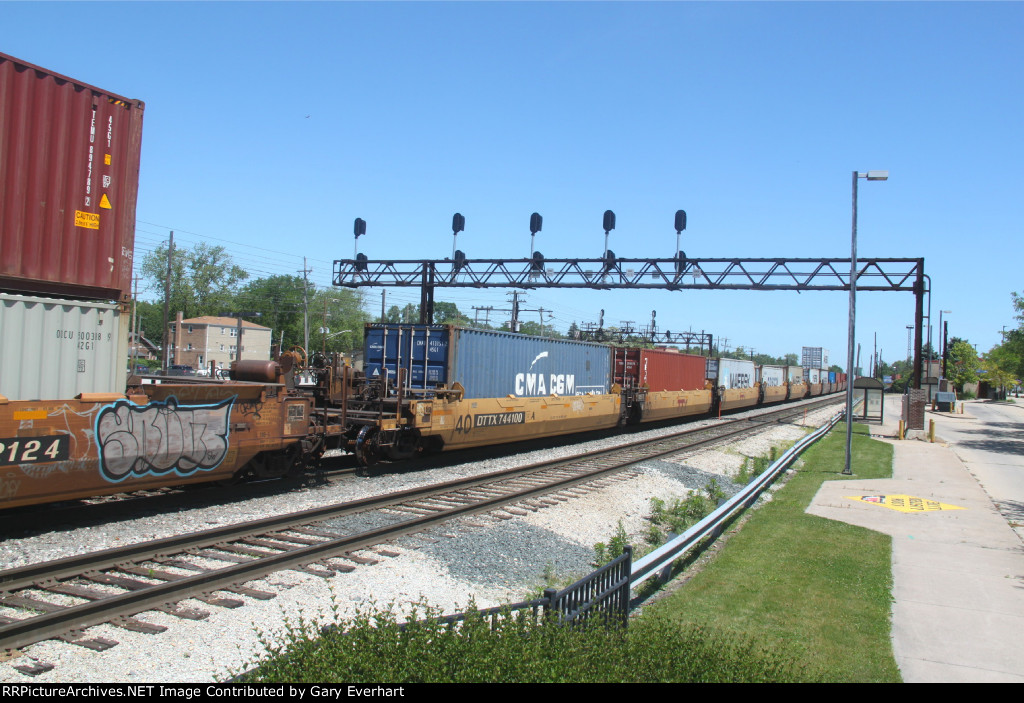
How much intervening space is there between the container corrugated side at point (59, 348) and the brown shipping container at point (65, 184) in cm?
30

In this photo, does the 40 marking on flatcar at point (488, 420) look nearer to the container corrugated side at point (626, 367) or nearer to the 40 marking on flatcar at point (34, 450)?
the container corrugated side at point (626, 367)

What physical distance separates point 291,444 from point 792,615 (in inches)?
324

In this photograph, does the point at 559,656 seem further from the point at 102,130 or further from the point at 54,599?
the point at 102,130

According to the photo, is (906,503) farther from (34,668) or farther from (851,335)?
(34,668)

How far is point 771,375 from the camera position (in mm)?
49562

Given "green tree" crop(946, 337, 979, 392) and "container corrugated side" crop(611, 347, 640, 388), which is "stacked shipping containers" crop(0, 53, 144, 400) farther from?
"green tree" crop(946, 337, 979, 392)

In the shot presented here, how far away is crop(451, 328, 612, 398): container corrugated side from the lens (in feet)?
52.1

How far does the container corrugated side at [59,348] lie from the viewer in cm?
789

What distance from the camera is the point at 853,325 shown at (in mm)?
18109

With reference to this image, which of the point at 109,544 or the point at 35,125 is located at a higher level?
the point at 35,125

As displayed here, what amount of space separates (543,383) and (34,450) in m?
12.8

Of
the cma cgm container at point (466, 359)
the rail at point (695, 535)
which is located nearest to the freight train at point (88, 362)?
the cma cgm container at point (466, 359)

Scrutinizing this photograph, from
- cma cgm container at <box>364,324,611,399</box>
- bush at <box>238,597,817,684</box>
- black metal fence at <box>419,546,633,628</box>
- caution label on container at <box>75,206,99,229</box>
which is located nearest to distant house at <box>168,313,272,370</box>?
cma cgm container at <box>364,324,611,399</box>

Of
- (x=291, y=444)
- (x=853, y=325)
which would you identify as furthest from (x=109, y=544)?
(x=853, y=325)
